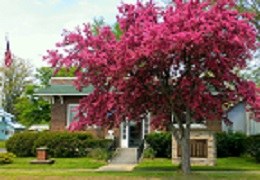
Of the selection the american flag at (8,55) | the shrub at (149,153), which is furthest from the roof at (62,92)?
the american flag at (8,55)

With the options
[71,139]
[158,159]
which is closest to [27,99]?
[71,139]

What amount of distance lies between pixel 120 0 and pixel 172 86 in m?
3.83

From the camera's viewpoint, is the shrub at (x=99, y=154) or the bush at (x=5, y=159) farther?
the shrub at (x=99, y=154)

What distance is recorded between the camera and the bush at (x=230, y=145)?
23828 millimetres

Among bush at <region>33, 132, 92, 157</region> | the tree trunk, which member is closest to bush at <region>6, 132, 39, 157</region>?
bush at <region>33, 132, 92, 157</region>

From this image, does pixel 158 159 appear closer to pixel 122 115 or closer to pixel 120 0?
pixel 122 115

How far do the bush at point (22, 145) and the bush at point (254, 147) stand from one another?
12741 mm

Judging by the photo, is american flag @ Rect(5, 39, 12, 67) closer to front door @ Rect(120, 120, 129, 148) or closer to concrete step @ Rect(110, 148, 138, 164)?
front door @ Rect(120, 120, 129, 148)

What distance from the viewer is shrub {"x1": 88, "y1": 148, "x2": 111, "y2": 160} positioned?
22.2 meters

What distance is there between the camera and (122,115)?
15133 mm

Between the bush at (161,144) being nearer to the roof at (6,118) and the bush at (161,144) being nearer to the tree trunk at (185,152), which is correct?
the tree trunk at (185,152)

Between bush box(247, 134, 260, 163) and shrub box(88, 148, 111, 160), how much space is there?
799 cm

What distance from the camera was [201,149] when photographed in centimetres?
2112

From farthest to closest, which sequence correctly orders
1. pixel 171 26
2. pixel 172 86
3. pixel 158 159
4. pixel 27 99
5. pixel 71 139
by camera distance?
pixel 27 99, pixel 71 139, pixel 158 159, pixel 172 86, pixel 171 26
